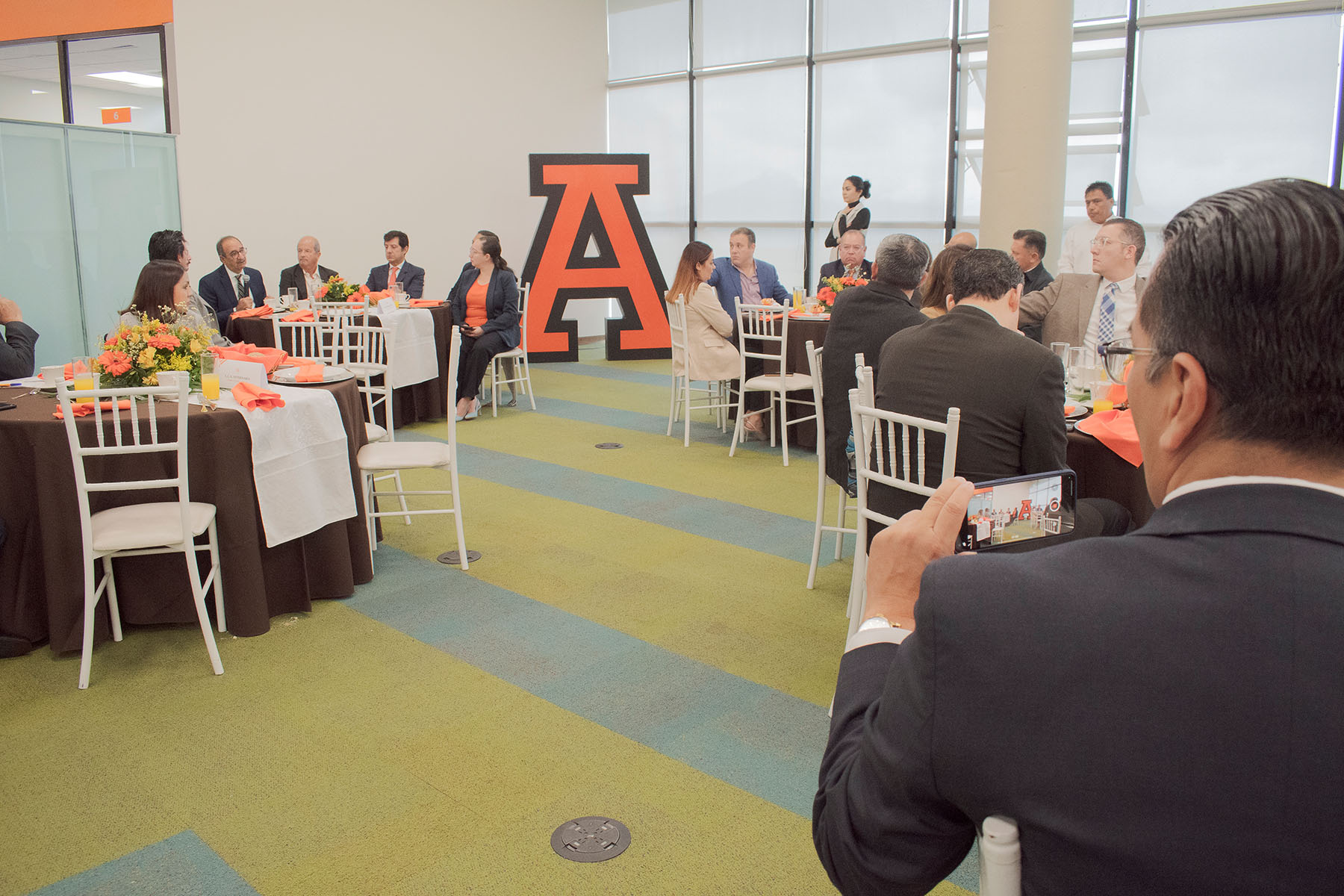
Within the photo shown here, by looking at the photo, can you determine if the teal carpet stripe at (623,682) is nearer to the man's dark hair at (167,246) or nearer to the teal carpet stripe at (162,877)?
the teal carpet stripe at (162,877)

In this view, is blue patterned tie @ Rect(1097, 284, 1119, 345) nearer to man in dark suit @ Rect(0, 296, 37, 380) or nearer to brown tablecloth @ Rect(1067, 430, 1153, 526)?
brown tablecloth @ Rect(1067, 430, 1153, 526)

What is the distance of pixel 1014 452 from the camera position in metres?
2.78

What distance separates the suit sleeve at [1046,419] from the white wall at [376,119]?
777 cm

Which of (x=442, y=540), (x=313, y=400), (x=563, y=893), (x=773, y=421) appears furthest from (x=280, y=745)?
(x=773, y=421)

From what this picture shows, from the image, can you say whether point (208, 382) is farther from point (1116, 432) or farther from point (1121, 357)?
point (1121, 357)

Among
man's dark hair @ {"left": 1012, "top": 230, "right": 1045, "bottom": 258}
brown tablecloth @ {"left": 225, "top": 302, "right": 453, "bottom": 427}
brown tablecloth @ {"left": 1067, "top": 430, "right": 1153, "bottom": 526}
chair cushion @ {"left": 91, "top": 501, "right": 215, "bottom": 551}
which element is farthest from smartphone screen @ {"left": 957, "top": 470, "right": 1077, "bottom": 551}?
brown tablecloth @ {"left": 225, "top": 302, "right": 453, "bottom": 427}

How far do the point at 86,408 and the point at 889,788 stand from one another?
349cm

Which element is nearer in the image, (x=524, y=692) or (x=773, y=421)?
(x=524, y=692)

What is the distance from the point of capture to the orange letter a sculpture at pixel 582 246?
33.2ft

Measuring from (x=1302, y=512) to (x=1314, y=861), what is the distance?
243mm

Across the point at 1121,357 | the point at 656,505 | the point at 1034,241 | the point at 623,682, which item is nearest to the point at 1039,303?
the point at 1034,241

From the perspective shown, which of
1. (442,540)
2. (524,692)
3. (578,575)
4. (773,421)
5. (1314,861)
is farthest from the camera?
(773,421)

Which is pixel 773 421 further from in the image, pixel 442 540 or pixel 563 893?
Result: pixel 563 893

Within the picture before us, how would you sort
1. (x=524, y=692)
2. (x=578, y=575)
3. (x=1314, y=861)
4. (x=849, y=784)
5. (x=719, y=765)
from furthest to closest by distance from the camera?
1. (x=578, y=575)
2. (x=524, y=692)
3. (x=719, y=765)
4. (x=849, y=784)
5. (x=1314, y=861)
